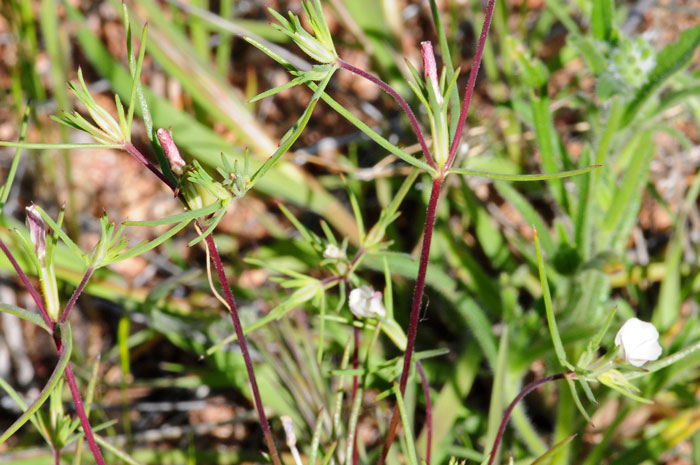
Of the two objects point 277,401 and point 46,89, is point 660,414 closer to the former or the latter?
point 277,401

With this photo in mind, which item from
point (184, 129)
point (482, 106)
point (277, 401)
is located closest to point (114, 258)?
point (277, 401)

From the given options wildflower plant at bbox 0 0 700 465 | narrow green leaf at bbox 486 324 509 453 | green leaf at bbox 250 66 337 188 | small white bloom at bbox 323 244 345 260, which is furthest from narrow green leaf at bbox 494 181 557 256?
→ green leaf at bbox 250 66 337 188

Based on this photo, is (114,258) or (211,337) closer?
(114,258)

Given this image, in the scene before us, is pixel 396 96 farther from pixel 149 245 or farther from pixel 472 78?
pixel 149 245

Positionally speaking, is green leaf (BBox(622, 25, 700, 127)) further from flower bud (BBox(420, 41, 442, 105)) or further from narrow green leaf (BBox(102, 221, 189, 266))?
narrow green leaf (BBox(102, 221, 189, 266))

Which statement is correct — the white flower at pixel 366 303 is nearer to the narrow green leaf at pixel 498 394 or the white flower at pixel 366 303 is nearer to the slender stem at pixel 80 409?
the slender stem at pixel 80 409

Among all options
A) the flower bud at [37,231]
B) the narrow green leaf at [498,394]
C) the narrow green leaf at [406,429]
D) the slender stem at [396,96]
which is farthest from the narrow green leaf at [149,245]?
the narrow green leaf at [498,394]
